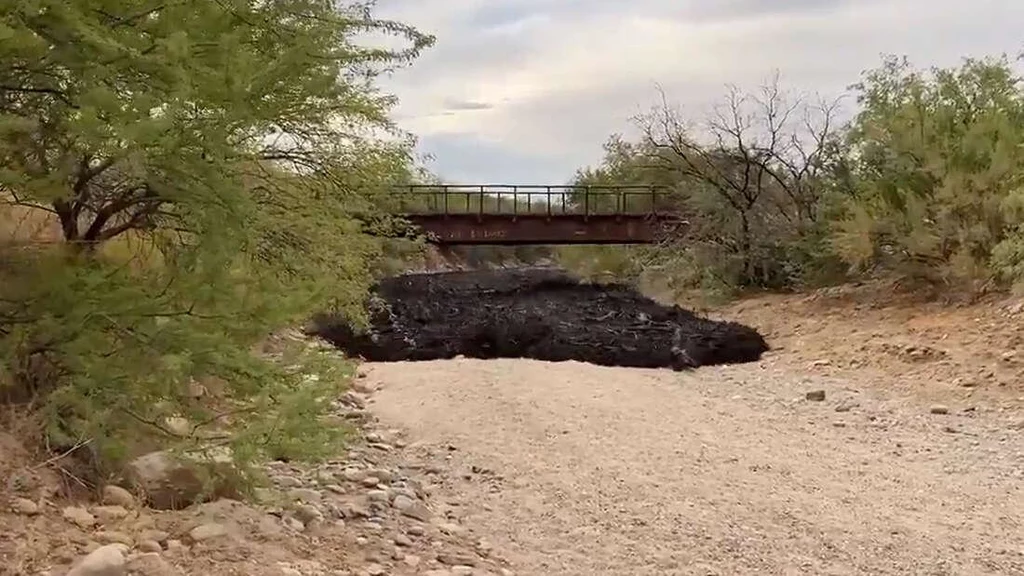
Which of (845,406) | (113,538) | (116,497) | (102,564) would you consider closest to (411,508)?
(116,497)

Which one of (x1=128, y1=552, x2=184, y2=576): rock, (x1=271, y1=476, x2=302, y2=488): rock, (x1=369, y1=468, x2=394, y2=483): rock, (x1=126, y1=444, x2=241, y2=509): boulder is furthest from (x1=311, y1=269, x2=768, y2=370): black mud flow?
(x1=128, y1=552, x2=184, y2=576): rock

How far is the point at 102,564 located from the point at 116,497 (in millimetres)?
1251

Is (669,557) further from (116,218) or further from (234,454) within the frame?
(116,218)

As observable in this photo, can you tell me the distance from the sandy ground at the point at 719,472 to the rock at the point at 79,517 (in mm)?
2861

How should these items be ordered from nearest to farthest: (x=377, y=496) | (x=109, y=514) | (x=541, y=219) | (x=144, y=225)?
1. (x=109, y=514)
2. (x=144, y=225)
3. (x=377, y=496)
4. (x=541, y=219)

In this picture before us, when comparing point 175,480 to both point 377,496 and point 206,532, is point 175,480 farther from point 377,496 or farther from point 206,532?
point 377,496

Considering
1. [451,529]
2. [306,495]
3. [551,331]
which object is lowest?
[551,331]

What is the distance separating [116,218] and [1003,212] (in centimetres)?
1774

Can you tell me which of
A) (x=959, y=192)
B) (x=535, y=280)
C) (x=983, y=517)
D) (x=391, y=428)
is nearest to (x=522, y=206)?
(x=535, y=280)

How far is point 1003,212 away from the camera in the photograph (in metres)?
19.4

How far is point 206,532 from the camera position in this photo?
18.4ft

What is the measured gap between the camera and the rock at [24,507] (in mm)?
5144

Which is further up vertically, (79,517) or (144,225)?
(144,225)

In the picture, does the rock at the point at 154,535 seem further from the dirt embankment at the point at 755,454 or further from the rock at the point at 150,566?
the dirt embankment at the point at 755,454
